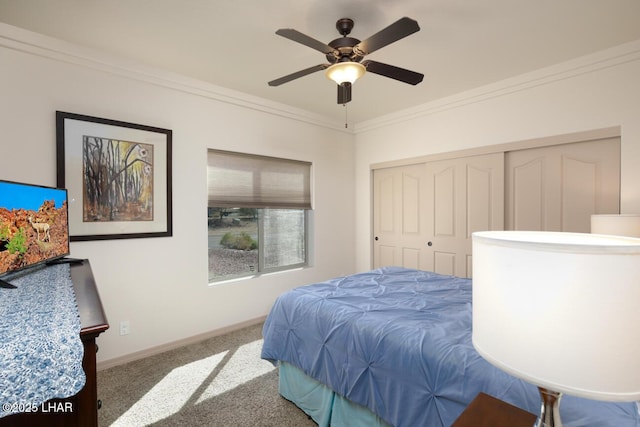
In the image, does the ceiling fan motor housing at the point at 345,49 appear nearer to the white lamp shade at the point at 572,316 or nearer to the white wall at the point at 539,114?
the white lamp shade at the point at 572,316

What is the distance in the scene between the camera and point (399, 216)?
425 cm

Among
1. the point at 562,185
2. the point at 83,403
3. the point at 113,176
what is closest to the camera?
the point at 83,403

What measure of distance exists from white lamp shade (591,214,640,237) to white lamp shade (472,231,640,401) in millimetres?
2190

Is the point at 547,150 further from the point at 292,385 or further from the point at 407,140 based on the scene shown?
the point at 292,385

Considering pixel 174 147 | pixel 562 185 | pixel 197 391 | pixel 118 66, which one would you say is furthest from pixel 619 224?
pixel 118 66

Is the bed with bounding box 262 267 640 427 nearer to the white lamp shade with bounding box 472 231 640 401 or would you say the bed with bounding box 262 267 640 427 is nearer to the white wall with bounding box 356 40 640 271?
the white lamp shade with bounding box 472 231 640 401

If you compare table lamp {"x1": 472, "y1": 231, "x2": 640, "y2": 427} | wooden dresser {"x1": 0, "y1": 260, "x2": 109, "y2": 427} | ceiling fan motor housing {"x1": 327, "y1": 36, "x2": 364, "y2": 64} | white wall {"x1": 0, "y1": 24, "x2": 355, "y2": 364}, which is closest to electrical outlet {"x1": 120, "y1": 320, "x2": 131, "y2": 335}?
white wall {"x1": 0, "y1": 24, "x2": 355, "y2": 364}

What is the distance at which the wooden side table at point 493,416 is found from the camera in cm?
90

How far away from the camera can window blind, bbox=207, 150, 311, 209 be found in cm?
337

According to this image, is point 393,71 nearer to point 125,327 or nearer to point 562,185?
point 562,185

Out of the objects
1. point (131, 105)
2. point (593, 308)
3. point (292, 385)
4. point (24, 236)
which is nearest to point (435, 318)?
point (292, 385)

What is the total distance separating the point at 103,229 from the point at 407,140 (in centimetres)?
352

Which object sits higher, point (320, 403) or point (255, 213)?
point (255, 213)

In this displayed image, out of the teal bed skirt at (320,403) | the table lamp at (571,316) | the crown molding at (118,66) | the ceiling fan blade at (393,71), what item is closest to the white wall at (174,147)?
the crown molding at (118,66)
